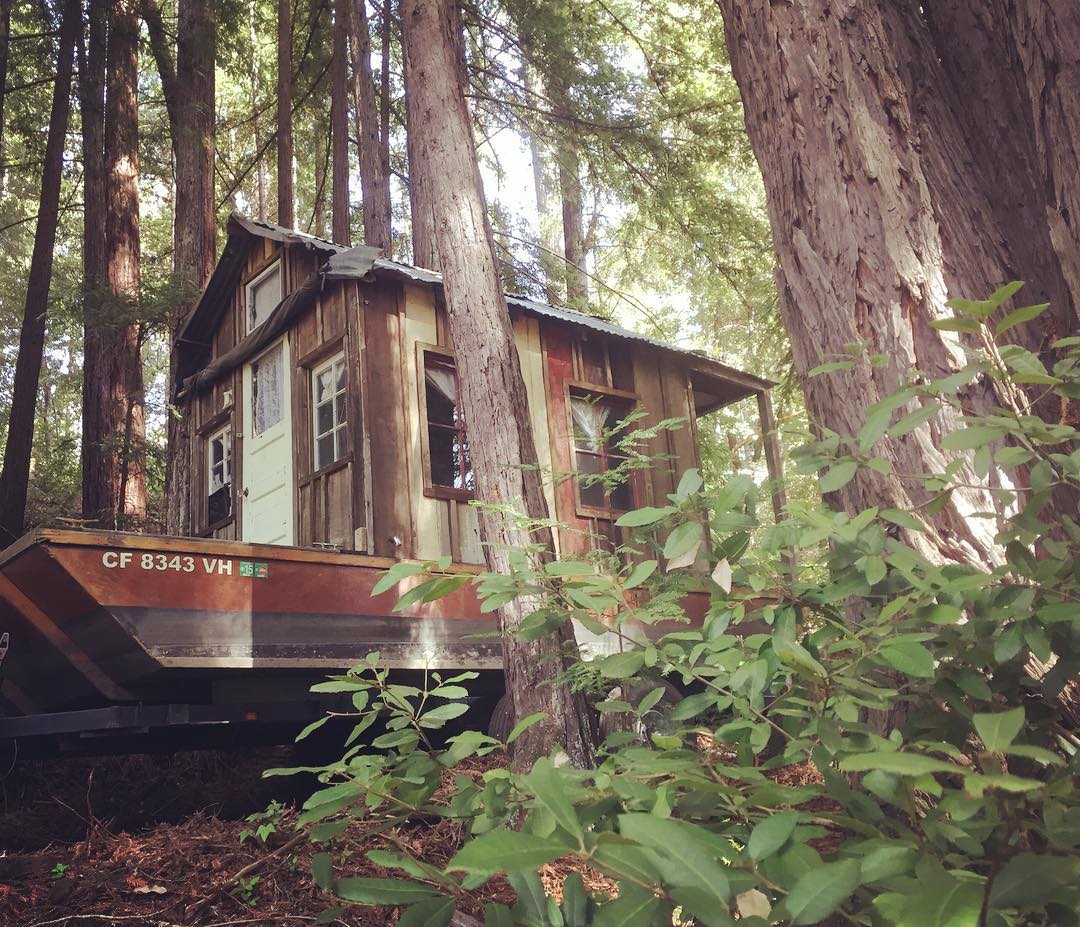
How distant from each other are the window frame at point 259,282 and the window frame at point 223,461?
1.19 meters

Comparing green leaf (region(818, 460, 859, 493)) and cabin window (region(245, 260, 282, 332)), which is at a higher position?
cabin window (region(245, 260, 282, 332))

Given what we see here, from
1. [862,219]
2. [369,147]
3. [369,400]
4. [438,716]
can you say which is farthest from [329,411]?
[438,716]

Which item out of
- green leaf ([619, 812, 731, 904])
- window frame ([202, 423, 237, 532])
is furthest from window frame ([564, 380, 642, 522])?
green leaf ([619, 812, 731, 904])

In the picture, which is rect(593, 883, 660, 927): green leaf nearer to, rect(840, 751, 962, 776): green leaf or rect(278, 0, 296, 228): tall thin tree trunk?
rect(840, 751, 962, 776): green leaf

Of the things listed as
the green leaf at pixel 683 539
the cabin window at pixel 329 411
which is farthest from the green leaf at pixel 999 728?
the cabin window at pixel 329 411

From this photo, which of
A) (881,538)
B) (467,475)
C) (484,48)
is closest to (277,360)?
(467,475)

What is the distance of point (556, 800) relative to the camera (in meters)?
0.93

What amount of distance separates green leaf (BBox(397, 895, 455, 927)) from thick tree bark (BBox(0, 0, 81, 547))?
11416mm

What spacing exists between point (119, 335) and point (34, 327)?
1133mm

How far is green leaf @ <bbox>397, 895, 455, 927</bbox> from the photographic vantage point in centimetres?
112

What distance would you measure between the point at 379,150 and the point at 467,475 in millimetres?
8168

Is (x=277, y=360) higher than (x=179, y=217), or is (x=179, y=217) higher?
(x=179, y=217)

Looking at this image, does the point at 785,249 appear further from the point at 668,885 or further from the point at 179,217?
the point at 179,217

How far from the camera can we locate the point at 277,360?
392 inches
